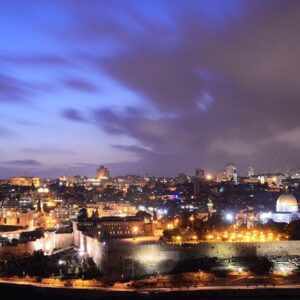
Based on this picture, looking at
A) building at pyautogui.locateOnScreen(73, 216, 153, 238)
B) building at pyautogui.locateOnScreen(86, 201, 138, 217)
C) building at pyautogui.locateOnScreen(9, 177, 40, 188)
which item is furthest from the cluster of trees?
building at pyautogui.locateOnScreen(9, 177, 40, 188)

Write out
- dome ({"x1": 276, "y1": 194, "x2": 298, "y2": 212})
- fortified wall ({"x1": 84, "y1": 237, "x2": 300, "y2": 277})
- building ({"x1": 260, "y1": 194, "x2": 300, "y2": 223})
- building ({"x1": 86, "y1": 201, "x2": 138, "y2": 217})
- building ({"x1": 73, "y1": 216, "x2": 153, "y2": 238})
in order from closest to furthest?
fortified wall ({"x1": 84, "y1": 237, "x2": 300, "y2": 277}), building ({"x1": 73, "y1": 216, "x2": 153, "y2": 238}), building ({"x1": 260, "y1": 194, "x2": 300, "y2": 223}), dome ({"x1": 276, "y1": 194, "x2": 298, "y2": 212}), building ({"x1": 86, "y1": 201, "x2": 138, "y2": 217})

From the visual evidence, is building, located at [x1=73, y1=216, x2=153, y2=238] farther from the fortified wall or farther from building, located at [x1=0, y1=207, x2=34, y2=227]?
building, located at [x1=0, y1=207, x2=34, y2=227]

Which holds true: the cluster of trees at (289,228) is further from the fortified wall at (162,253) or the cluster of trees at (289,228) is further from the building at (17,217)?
the building at (17,217)

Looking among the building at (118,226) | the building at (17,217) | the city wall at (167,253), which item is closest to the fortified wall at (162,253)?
the city wall at (167,253)

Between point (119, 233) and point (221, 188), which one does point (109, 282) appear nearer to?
point (119, 233)

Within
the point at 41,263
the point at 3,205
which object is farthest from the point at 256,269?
the point at 3,205

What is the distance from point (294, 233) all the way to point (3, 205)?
3252 centimetres

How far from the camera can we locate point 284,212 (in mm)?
35875

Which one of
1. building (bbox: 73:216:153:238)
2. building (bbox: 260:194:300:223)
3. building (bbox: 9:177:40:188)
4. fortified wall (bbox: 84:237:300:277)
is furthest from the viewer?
building (bbox: 9:177:40:188)

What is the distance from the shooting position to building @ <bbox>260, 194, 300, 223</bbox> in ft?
115

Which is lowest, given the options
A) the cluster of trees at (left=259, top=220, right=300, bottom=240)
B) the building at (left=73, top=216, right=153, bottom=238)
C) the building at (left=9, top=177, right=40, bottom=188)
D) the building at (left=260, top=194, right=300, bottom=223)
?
the cluster of trees at (left=259, top=220, right=300, bottom=240)

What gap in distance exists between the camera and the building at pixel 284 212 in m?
35.0

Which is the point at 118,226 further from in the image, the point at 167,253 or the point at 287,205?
the point at 287,205

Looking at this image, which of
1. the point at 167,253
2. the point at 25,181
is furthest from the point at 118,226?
the point at 25,181
